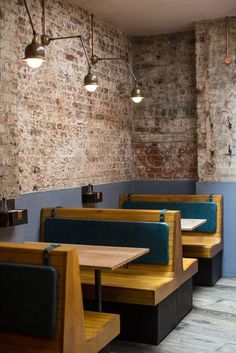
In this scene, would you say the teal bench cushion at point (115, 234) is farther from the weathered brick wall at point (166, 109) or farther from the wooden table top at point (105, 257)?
the weathered brick wall at point (166, 109)

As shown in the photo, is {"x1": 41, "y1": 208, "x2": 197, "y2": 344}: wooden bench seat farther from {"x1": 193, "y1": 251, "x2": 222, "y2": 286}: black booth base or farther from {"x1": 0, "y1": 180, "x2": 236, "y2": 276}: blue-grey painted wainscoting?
{"x1": 193, "y1": 251, "x2": 222, "y2": 286}: black booth base

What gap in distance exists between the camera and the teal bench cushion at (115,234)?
473 centimetres

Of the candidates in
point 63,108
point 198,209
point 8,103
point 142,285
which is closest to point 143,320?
point 142,285

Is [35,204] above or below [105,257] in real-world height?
above

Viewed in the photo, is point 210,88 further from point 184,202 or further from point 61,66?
point 61,66

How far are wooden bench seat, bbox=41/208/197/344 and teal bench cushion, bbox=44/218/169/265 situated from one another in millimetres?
11

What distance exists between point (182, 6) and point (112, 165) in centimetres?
235

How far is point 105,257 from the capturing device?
12.5ft

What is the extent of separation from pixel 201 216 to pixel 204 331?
215 cm

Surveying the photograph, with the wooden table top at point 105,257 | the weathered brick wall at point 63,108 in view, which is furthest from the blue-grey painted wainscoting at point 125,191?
the wooden table top at point 105,257

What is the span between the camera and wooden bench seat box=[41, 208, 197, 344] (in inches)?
169

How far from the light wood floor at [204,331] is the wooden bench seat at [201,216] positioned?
0.49 meters

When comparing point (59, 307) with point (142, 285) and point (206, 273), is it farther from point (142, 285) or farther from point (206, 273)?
point (206, 273)

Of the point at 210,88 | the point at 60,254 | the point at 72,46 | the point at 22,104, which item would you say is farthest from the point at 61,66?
the point at 60,254
